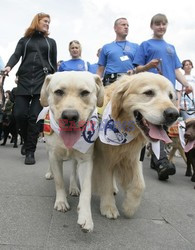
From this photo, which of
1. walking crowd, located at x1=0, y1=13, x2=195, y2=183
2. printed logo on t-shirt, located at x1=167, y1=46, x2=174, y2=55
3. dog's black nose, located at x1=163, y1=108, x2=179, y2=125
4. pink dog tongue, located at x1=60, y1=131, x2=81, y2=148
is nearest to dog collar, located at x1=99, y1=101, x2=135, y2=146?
pink dog tongue, located at x1=60, y1=131, x2=81, y2=148

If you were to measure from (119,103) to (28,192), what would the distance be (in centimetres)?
145

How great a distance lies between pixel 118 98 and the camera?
2.74 m

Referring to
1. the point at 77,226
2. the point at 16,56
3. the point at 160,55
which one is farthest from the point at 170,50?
the point at 77,226

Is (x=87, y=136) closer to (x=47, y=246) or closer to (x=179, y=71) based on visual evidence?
(x=47, y=246)

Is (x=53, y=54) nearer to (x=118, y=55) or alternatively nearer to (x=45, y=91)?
(x=118, y=55)

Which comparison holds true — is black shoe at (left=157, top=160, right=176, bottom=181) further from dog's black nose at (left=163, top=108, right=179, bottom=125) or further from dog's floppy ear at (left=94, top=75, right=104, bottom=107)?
dog's black nose at (left=163, top=108, right=179, bottom=125)

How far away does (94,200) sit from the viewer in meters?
3.26

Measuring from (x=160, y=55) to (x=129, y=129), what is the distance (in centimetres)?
216

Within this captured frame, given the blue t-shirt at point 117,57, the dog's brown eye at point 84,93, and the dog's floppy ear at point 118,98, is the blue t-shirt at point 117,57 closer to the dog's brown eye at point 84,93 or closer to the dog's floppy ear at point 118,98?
the dog's floppy ear at point 118,98

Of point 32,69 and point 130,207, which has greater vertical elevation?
point 32,69

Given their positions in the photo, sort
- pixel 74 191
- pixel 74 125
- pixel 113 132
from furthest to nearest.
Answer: pixel 74 191
pixel 113 132
pixel 74 125

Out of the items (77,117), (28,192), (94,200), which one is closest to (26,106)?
(28,192)

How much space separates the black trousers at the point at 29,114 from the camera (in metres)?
5.11

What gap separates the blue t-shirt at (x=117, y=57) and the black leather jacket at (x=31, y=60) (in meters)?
1.02
